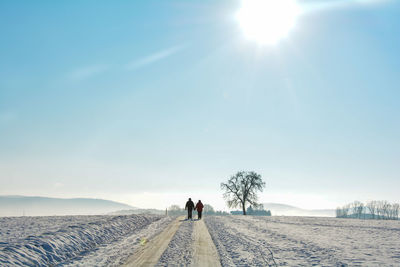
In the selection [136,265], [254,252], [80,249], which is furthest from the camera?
[80,249]

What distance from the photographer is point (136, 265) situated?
28.2ft

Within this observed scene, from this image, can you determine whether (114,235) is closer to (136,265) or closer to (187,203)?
(136,265)

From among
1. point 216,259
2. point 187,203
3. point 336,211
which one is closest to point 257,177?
point 187,203

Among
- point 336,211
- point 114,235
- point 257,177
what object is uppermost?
point 257,177

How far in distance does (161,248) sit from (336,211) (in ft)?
625

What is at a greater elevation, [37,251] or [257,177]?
[257,177]

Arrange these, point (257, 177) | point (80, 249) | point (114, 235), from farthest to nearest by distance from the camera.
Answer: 1. point (257, 177)
2. point (114, 235)
3. point (80, 249)

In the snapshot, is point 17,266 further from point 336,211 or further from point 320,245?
point 336,211

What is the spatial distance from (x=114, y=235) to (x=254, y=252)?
867 cm

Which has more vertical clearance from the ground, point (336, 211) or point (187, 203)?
point (187, 203)

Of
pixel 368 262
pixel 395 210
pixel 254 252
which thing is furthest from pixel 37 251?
pixel 395 210

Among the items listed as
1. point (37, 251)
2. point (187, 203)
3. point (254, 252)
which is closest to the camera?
point (37, 251)

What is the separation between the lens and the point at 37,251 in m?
10.3

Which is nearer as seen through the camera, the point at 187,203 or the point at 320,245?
the point at 320,245
